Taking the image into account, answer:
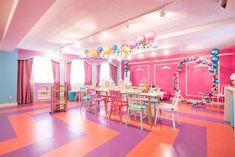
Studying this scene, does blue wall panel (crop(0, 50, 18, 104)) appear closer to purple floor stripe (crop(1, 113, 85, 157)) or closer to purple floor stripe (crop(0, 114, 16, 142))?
purple floor stripe (crop(0, 114, 16, 142))

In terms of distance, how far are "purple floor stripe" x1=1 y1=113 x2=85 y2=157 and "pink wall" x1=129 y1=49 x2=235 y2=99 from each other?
18.1 ft

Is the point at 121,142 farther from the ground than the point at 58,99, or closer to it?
closer to it

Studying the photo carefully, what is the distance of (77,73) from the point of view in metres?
7.34

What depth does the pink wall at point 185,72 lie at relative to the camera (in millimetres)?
5488

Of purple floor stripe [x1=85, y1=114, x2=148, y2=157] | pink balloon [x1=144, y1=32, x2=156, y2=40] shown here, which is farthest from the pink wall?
purple floor stripe [x1=85, y1=114, x2=148, y2=157]

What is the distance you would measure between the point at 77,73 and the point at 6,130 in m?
4.58

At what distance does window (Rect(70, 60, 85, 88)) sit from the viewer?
7180 mm

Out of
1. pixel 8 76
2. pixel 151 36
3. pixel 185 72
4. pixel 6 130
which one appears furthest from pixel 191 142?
pixel 8 76

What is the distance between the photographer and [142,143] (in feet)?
8.02

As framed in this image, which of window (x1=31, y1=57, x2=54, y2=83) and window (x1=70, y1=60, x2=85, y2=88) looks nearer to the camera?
window (x1=31, y1=57, x2=54, y2=83)

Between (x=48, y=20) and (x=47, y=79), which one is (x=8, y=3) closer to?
(x=48, y=20)

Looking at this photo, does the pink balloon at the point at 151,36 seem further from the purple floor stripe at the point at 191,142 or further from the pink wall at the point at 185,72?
the pink wall at the point at 185,72

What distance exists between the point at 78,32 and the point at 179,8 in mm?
2583

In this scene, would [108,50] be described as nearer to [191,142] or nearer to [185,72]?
[191,142]
